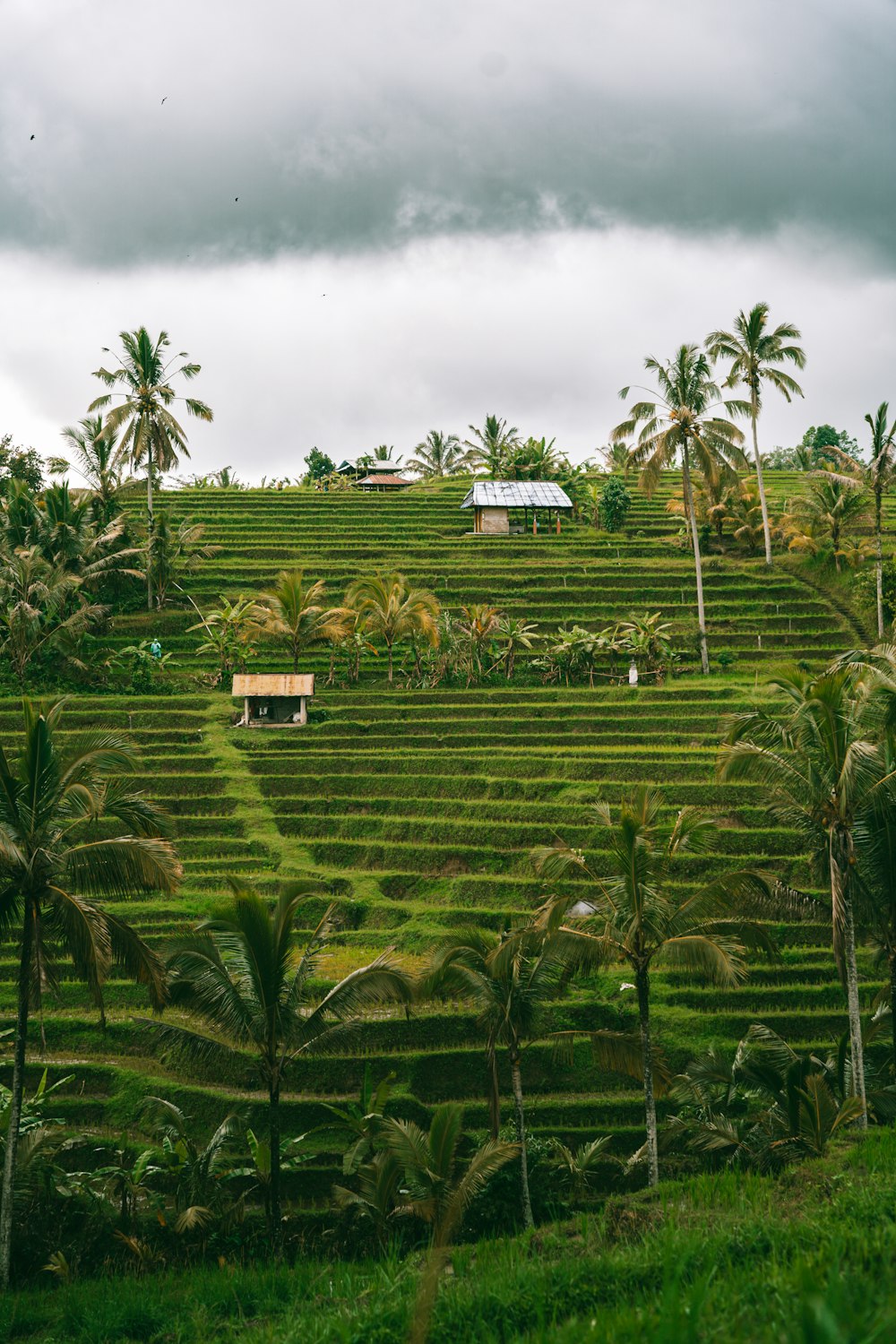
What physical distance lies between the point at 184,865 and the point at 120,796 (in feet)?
36.7

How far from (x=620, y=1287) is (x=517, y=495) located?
44.5m

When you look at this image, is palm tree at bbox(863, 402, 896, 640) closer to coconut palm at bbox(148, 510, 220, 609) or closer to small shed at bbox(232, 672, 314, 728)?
small shed at bbox(232, 672, 314, 728)

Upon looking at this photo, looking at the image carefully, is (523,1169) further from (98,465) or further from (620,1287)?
(98,465)

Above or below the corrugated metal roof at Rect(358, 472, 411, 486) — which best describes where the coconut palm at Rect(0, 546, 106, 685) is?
below

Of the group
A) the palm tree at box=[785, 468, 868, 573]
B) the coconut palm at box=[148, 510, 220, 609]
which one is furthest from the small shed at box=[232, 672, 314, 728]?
the palm tree at box=[785, 468, 868, 573]

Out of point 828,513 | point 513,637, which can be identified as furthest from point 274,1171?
point 828,513

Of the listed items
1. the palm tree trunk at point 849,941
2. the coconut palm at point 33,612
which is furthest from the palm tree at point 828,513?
the palm tree trunk at point 849,941

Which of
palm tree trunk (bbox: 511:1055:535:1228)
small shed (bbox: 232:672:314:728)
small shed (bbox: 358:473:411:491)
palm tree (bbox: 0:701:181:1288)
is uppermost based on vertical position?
small shed (bbox: 358:473:411:491)

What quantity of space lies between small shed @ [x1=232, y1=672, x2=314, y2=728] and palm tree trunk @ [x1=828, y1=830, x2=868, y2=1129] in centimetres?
1958

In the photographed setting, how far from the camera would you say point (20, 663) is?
32844mm

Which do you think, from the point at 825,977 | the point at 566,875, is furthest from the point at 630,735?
the point at 825,977

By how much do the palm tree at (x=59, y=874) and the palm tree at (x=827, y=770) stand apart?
320 inches

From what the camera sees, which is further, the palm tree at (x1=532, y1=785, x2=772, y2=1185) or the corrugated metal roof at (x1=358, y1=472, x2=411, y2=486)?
the corrugated metal roof at (x1=358, y1=472, x2=411, y2=486)

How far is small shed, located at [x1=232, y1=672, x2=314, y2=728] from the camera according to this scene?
31094 mm
